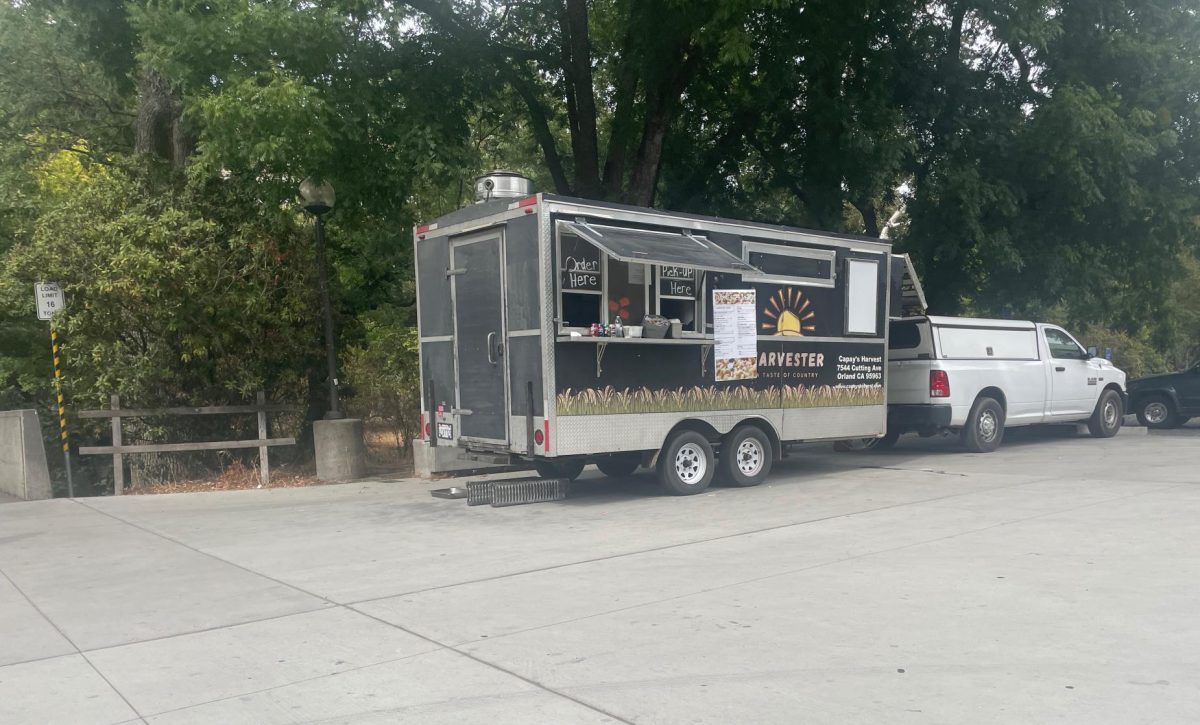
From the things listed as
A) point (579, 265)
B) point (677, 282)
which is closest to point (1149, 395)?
point (677, 282)

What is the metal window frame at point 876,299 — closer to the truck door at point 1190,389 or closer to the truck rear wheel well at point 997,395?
the truck rear wheel well at point 997,395

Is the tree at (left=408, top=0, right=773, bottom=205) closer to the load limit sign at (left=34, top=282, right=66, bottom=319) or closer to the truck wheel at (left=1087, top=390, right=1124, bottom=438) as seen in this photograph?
the load limit sign at (left=34, top=282, right=66, bottom=319)

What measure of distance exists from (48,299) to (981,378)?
13.2 metres

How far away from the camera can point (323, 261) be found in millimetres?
14195

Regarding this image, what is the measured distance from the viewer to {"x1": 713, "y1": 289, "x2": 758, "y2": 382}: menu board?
11.6m

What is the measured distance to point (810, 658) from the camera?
529 cm

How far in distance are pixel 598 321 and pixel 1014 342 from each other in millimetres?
8566

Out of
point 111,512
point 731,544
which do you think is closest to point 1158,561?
point 731,544

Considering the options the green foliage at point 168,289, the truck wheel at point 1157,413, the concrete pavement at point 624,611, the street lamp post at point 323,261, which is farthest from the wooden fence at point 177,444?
the truck wheel at point 1157,413

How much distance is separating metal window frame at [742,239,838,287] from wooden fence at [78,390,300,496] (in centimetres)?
707

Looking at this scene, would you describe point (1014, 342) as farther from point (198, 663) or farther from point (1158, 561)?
point (198, 663)

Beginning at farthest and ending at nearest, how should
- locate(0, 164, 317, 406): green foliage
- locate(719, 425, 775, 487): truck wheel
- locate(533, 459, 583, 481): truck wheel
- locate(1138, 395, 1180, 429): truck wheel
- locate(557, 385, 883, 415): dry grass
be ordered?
locate(1138, 395, 1180, 429): truck wheel, locate(0, 164, 317, 406): green foliage, locate(533, 459, 583, 481): truck wheel, locate(719, 425, 775, 487): truck wheel, locate(557, 385, 883, 415): dry grass

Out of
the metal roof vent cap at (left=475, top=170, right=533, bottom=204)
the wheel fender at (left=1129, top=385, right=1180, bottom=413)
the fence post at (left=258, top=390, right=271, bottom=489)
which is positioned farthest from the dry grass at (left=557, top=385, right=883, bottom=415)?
the wheel fender at (left=1129, top=385, right=1180, bottom=413)

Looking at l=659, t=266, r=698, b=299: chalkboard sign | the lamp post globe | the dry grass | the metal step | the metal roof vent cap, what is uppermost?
the lamp post globe
